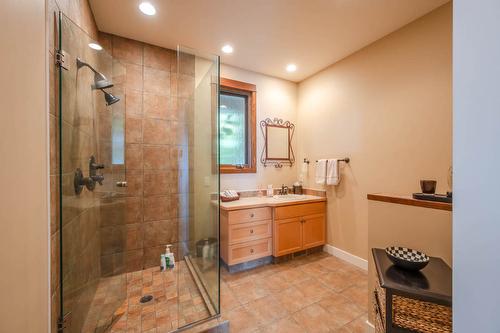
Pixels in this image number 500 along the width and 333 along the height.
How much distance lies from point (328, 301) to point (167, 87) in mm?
2893

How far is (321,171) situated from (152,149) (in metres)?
2.22

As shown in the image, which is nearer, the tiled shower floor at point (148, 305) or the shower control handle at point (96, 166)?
the tiled shower floor at point (148, 305)

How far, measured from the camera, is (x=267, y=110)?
305 centimetres

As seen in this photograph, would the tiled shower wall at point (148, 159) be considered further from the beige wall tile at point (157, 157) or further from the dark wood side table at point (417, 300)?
the dark wood side table at point (417, 300)

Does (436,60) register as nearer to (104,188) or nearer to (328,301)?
(328,301)

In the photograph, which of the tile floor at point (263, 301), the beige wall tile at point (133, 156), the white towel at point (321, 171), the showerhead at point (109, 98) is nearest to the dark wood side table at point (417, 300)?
the tile floor at point (263, 301)

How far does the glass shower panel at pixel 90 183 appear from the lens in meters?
1.11

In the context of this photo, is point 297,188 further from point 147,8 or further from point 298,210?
point 147,8

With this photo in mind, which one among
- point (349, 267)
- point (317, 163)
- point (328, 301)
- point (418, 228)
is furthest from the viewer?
point (317, 163)

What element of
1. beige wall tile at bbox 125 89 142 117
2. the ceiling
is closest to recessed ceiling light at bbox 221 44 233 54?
the ceiling

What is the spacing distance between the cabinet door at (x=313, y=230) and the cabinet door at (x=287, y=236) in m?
0.09
